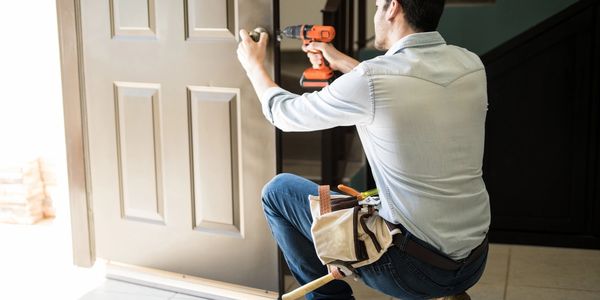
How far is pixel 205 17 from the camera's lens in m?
2.82

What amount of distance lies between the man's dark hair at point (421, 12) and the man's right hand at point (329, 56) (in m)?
0.46

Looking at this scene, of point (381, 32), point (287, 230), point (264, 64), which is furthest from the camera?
point (264, 64)

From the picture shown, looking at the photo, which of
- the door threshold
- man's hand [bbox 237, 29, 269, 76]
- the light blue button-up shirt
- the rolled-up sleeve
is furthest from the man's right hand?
the door threshold

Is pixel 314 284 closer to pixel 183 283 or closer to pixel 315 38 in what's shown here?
→ pixel 315 38

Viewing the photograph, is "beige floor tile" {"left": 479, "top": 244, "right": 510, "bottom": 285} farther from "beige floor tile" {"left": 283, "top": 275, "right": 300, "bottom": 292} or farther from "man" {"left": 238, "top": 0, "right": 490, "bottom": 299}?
"man" {"left": 238, "top": 0, "right": 490, "bottom": 299}

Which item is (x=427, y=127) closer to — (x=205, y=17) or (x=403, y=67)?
(x=403, y=67)

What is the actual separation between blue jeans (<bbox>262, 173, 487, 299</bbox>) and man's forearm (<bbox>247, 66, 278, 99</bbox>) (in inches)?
11.9

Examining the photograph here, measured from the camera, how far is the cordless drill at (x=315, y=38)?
2527 millimetres

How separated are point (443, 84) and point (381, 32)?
0.91 feet

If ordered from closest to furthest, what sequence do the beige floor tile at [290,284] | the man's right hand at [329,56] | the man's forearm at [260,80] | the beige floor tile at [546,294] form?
the man's forearm at [260,80] → the man's right hand at [329,56] → the beige floor tile at [546,294] → the beige floor tile at [290,284]

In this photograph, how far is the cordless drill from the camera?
2.53m

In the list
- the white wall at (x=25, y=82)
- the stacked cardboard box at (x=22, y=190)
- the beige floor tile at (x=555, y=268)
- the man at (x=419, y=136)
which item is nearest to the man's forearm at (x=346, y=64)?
the man at (x=419, y=136)

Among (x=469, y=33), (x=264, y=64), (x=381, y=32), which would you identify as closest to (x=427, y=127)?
(x=381, y=32)

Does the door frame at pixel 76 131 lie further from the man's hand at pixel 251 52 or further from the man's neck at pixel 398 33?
the man's neck at pixel 398 33
